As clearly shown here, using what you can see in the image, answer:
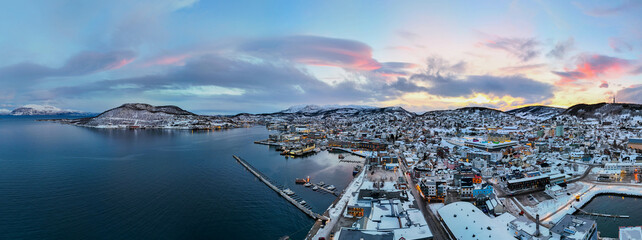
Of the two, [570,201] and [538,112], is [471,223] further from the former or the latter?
[538,112]

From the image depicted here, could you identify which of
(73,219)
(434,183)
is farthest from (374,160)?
(73,219)

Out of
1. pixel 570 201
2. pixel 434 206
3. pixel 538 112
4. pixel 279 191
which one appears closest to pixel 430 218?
pixel 434 206

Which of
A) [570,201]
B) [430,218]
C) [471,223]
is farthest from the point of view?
[570,201]

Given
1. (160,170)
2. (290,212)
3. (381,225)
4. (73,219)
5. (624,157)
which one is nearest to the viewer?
(381,225)

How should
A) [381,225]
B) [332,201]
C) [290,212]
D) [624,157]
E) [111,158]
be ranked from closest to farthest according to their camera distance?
1. [381,225]
2. [290,212]
3. [332,201]
4. [624,157]
5. [111,158]

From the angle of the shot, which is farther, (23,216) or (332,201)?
(332,201)

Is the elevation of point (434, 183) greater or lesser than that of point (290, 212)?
greater

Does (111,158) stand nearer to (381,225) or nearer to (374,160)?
(374,160)
